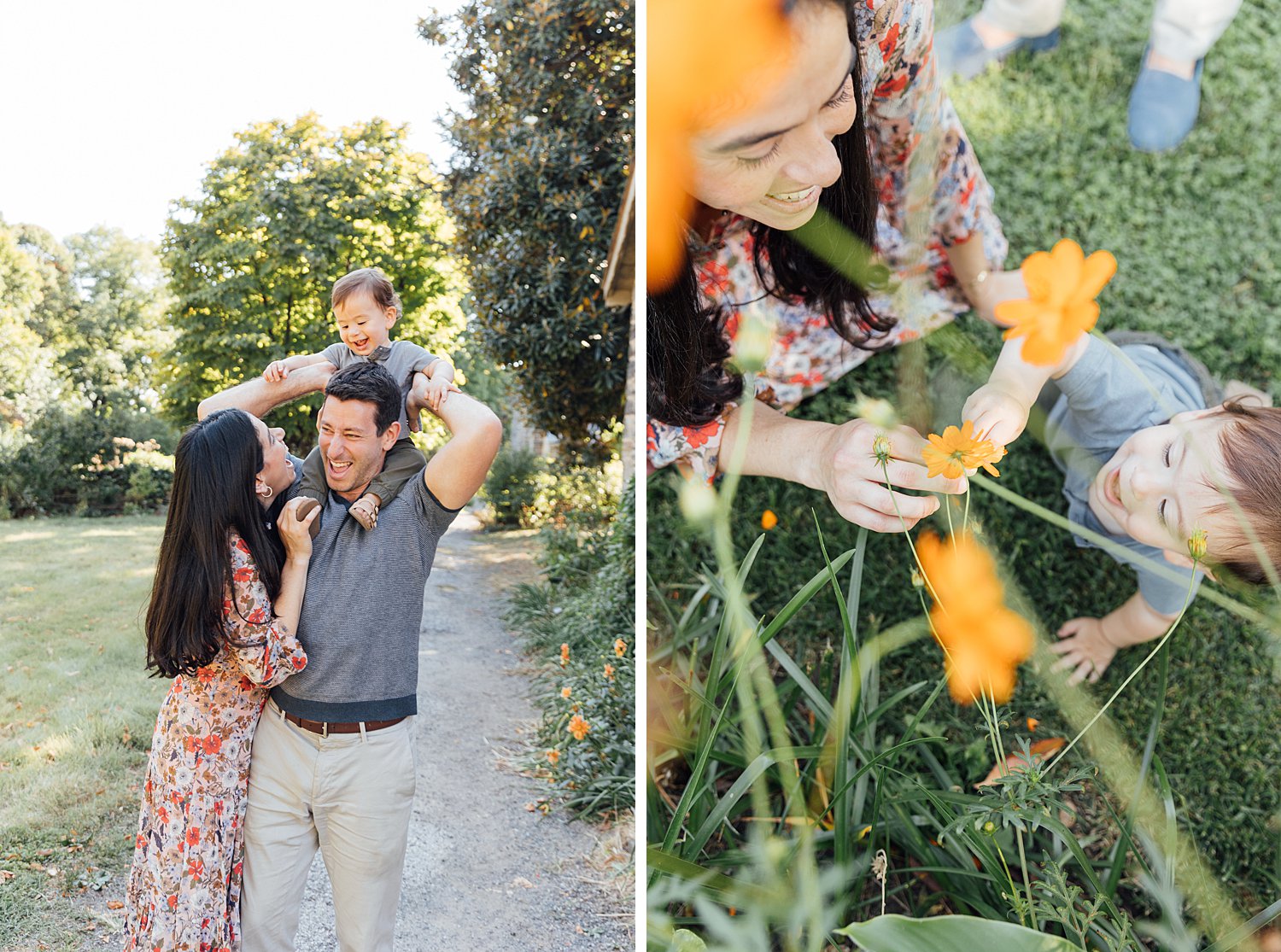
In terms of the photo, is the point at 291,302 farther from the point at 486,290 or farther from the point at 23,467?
the point at 486,290

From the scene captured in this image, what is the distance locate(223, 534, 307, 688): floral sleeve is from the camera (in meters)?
0.82

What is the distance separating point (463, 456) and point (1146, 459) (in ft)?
2.35

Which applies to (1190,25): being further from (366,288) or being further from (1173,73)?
(366,288)

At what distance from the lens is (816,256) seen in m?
0.74

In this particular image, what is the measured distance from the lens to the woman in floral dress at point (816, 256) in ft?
1.94

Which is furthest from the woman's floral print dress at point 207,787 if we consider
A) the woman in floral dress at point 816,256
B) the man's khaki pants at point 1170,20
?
the man's khaki pants at point 1170,20

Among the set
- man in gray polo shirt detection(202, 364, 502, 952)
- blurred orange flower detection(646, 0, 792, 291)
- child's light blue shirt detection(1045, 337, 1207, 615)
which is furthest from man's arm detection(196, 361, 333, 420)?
child's light blue shirt detection(1045, 337, 1207, 615)

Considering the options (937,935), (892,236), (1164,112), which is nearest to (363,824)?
(937,935)

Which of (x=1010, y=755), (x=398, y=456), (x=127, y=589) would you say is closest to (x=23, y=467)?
(x=127, y=589)

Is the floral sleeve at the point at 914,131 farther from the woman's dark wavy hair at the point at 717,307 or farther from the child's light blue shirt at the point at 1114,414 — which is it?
the child's light blue shirt at the point at 1114,414

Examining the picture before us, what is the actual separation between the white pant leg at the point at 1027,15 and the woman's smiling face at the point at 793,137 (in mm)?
797

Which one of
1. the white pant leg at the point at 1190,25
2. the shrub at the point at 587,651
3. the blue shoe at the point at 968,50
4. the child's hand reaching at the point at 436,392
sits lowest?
the shrub at the point at 587,651

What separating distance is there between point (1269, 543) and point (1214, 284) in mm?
602

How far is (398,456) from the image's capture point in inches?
35.9
